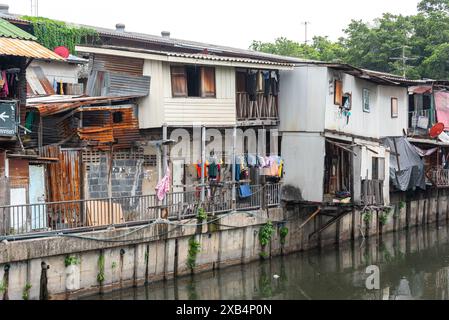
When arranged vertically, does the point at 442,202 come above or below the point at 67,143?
below

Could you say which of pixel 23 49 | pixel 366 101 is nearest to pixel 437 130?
pixel 366 101

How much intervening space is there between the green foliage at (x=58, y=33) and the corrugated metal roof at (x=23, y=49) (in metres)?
12.9

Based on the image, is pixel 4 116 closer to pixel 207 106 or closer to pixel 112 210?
pixel 112 210

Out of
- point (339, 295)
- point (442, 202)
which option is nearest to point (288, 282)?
point (339, 295)

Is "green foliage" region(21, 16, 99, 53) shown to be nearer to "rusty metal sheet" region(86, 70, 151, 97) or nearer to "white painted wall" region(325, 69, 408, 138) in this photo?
"rusty metal sheet" region(86, 70, 151, 97)

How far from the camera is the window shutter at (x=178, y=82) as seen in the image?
90.5 feet

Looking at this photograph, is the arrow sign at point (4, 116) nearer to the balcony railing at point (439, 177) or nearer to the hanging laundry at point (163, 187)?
the hanging laundry at point (163, 187)

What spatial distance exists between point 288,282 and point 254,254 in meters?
2.53

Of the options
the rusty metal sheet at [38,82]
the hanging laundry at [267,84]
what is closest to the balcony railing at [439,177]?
the hanging laundry at [267,84]

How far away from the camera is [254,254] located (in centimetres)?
2914

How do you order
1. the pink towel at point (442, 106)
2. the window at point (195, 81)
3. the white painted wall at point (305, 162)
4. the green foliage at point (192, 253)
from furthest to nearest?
the pink towel at point (442, 106) → the white painted wall at point (305, 162) → the window at point (195, 81) → the green foliage at point (192, 253)

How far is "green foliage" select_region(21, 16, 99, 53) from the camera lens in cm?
3591

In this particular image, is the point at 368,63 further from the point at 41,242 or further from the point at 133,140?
the point at 41,242
